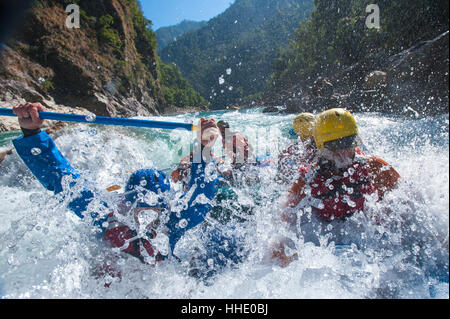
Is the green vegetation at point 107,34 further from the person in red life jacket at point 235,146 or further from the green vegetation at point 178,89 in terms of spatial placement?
the green vegetation at point 178,89

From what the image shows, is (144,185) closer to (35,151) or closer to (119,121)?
(119,121)

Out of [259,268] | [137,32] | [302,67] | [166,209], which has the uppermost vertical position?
[137,32]

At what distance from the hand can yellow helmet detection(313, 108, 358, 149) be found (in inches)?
103

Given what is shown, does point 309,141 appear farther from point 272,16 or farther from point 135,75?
point 272,16

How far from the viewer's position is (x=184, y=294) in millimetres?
1915

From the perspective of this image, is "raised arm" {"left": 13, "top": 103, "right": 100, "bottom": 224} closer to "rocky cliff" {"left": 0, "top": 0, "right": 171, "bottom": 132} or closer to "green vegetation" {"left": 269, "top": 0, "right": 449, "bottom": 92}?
"rocky cliff" {"left": 0, "top": 0, "right": 171, "bottom": 132}

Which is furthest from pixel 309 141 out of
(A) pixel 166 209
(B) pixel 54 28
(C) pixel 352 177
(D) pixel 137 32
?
(D) pixel 137 32

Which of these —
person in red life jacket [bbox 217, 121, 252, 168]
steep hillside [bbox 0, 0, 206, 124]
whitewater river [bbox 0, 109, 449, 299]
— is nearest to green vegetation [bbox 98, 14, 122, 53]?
steep hillside [bbox 0, 0, 206, 124]

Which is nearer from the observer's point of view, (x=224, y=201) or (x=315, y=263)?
(x=315, y=263)

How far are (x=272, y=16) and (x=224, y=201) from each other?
165 m

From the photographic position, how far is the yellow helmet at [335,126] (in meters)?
2.07

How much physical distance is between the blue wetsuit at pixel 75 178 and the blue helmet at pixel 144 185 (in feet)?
0.80

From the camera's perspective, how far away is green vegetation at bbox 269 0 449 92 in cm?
1806

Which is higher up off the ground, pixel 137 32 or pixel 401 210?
pixel 137 32
